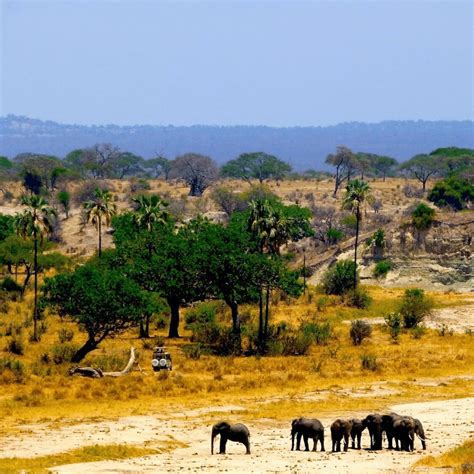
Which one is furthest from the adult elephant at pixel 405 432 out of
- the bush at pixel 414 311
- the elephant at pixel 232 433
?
the bush at pixel 414 311

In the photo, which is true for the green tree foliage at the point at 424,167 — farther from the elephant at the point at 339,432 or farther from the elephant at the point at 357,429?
the elephant at the point at 339,432

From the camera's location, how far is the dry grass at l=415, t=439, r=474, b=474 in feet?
99.2

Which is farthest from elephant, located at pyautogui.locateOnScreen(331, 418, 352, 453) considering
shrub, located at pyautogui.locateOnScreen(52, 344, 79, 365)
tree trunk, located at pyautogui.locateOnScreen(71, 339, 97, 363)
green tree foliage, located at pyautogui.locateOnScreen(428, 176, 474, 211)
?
green tree foliage, located at pyautogui.locateOnScreen(428, 176, 474, 211)

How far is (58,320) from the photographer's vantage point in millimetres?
69312

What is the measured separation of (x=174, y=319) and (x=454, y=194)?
5658 cm

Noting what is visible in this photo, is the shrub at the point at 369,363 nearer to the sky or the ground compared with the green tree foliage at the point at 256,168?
nearer to the ground

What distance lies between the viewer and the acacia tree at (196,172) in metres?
146

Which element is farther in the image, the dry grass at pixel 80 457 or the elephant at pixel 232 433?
the elephant at pixel 232 433

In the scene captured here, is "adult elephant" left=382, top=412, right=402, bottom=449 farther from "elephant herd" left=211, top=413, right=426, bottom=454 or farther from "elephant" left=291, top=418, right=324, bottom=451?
"elephant" left=291, top=418, right=324, bottom=451

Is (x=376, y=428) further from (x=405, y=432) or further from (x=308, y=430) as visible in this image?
(x=308, y=430)

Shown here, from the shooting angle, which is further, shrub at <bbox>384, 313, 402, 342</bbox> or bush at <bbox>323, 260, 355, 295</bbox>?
bush at <bbox>323, 260, 355, 295</bbox>

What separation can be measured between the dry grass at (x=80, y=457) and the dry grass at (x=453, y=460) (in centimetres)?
835

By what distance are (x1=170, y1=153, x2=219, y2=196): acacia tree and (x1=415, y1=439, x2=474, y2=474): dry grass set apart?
11305 centimetres

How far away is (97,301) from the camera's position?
53.2 meters
